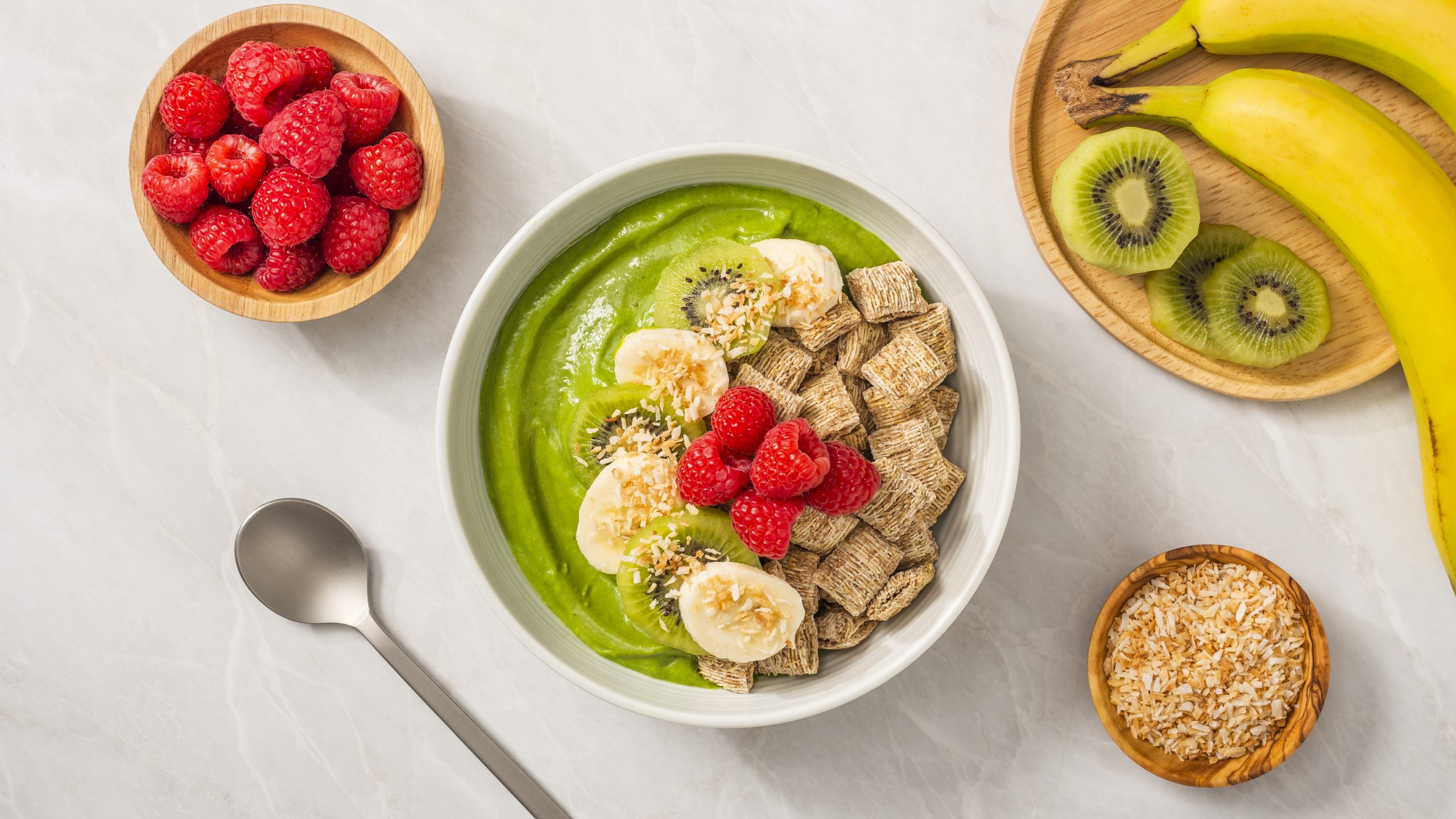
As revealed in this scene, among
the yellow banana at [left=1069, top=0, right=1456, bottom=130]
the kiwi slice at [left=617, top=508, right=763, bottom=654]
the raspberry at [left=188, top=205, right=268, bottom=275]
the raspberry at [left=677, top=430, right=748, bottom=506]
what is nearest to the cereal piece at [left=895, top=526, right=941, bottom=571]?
the kiwi slice at [left=617, top=508, right=763, bottom=654]

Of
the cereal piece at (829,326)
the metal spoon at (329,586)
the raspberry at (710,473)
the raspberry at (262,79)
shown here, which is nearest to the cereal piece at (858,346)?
the cereal piece at (829,326)

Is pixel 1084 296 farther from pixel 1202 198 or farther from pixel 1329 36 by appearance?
pixel 1329 36

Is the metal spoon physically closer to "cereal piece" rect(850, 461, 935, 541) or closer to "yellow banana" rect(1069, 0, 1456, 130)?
"cereal piece" rect(850, 461, 935, 541)

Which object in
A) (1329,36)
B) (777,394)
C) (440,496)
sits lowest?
(440,496)

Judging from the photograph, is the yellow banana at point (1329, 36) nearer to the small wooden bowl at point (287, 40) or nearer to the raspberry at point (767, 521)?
the raspberry at point (767, 521)

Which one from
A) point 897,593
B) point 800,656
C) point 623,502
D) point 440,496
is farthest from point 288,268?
point 897,593

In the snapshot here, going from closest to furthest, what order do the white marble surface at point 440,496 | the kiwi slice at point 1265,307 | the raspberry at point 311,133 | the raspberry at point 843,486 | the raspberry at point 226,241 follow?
the raspberry at point 843,486 < the raspberry at point 311,133 < the raspberry at point 226,241 < the kiwi slice at point 1265,307 < the white marble surface at point 440,496

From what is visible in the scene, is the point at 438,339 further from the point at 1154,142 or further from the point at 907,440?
the point at 1154,142
